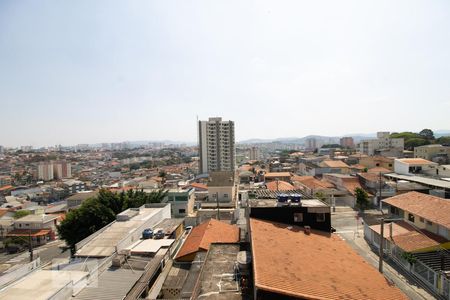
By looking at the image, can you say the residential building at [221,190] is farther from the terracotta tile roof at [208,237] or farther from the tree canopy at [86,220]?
the terracotta tile roof at [208,237]

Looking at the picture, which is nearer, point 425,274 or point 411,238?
point 425,274

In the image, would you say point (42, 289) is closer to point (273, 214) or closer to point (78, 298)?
point (78, 298)

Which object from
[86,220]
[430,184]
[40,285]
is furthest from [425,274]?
[86,220]

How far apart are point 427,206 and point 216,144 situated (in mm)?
52462

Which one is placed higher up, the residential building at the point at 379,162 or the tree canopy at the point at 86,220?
the residential building at the point at 379,162

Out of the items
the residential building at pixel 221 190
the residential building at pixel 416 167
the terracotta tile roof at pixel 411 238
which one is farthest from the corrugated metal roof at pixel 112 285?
the residential building at pixel 416 167

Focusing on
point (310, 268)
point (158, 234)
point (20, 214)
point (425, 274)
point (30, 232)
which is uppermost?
point (310, 268)

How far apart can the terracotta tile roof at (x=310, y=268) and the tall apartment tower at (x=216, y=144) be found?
5672 cm

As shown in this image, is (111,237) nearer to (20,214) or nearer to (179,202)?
(179,202)

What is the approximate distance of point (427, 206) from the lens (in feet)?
67.4

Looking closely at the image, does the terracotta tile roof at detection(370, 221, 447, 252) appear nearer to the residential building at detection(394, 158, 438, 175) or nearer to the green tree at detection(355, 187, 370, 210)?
the green tree at detection(355, 187, 370, 210)

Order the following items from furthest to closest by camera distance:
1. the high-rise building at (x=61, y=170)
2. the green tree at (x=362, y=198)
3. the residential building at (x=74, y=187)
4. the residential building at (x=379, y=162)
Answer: the high-rise building at (x=61, y=170)
the residential building at (x=74, y=187)
the residential building at (x=379, y=162)
the green tree at (x=362, y=198)

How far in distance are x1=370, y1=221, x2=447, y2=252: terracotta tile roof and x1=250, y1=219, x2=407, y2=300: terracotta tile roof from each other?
22.7ft

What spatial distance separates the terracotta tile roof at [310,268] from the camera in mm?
8594
